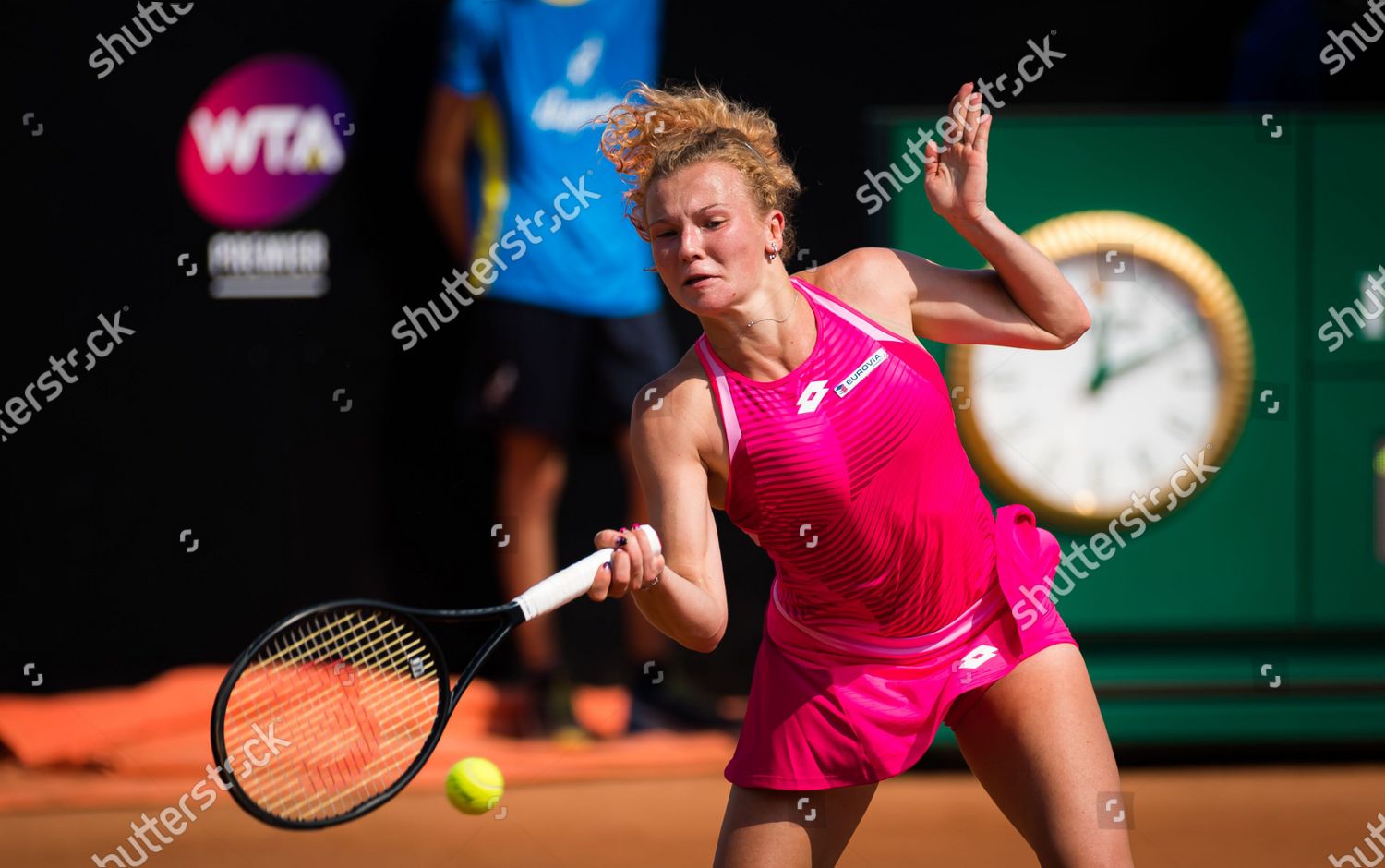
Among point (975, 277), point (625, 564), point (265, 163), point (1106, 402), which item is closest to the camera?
point (625, 564)

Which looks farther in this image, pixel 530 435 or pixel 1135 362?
pixel 530 435

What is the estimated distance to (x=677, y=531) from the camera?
2430 millimetres

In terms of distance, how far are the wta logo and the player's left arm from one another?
2764 millimetres

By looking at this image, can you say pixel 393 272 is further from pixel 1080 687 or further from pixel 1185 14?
pixel 1080 687

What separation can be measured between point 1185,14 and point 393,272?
2532 mm

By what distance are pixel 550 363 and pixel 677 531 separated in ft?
8.22

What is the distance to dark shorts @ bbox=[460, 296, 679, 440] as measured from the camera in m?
4.87

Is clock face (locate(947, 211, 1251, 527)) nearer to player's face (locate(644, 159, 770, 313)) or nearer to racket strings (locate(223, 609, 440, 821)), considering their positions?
racket strings (locate(223, 609, 440, 821))

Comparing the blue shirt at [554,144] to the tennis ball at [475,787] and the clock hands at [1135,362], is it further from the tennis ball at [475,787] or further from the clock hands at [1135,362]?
the tennis ball at [475,787]

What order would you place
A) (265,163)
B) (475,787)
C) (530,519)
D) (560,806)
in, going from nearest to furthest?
(475,787)
(560,806)
(530,519)
(265,163)

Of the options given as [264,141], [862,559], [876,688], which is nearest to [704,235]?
[862,559]

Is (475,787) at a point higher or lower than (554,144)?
lower

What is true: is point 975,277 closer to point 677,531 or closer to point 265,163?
point 677,531

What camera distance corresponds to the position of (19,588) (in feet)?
16.6
